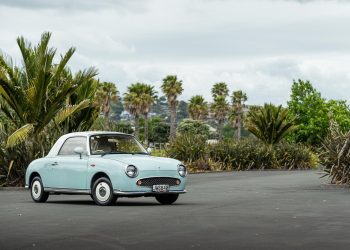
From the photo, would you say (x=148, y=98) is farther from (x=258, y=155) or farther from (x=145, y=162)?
(x=145, y=162)

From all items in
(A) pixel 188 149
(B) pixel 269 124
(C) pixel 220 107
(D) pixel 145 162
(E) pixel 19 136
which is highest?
(C) pixel 220 107

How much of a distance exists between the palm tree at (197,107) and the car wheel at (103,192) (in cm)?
10156

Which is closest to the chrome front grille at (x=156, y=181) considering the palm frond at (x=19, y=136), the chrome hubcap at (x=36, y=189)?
the chrome hubcap at (x=36, y=189)

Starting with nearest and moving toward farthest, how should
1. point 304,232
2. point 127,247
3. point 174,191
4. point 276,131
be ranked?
1. point 127,247
2. point 304,232
3. point 174,191
4. point 276,131

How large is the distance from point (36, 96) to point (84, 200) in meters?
7.14

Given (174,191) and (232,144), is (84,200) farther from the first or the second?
(232,144)

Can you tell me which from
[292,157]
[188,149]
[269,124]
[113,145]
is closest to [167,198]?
[113,145]

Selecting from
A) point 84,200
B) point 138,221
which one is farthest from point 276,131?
point 138,221

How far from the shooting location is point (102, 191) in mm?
16609

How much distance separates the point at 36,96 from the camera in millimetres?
25234

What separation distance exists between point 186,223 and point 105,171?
4.11 meters

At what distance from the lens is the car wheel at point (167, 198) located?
17312 mm

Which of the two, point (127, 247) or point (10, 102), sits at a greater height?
point (10, 102)

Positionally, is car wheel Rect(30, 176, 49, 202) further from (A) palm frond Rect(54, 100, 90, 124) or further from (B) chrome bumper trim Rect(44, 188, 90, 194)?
(A) palm frond Rect(54, 100, 90, 124)
